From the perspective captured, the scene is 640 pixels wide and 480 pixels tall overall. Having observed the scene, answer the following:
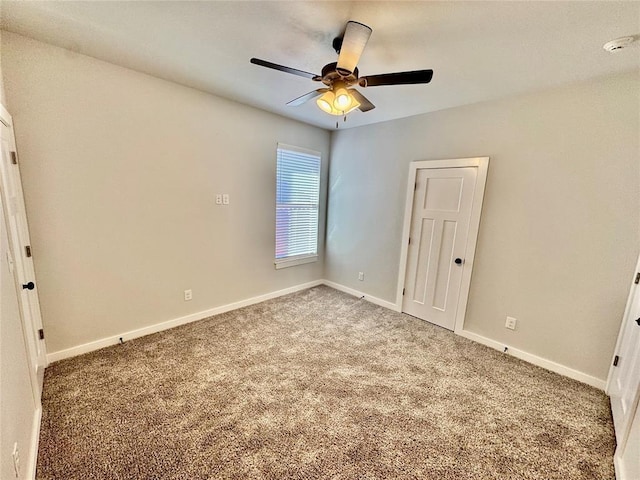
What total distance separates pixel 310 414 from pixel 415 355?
1260mm

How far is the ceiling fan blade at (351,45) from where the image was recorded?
1396 millimetres

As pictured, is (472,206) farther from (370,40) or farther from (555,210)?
(370,40)

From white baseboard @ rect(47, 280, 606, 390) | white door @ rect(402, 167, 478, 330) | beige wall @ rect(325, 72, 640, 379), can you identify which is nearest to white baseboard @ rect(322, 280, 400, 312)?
white baseboard @ rect(47, 280, 606, 390)

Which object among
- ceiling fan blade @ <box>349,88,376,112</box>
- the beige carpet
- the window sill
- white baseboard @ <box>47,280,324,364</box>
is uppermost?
ceiling fan blade @ <box>349,88,376,112</box>

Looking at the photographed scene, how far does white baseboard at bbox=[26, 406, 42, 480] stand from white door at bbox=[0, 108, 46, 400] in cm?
16

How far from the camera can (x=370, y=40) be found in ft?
5.94

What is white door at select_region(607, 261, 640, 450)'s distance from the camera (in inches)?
64.0

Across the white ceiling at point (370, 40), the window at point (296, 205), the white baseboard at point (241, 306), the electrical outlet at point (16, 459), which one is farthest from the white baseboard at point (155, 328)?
the white ceiling at point (370, 40)

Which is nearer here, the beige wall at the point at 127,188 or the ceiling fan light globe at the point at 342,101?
the ceiling fan light globe at the point at 342,101

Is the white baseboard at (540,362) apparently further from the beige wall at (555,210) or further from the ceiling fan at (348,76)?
the ceiling fan at (348,76)

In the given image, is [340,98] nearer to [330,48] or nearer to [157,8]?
[330,48]

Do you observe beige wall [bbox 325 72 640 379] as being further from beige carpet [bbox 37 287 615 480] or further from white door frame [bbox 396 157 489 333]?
beige carpet [bbox 37 287 615 480]

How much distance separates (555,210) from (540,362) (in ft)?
4.66

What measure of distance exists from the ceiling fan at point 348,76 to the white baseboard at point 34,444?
250 centimetres
